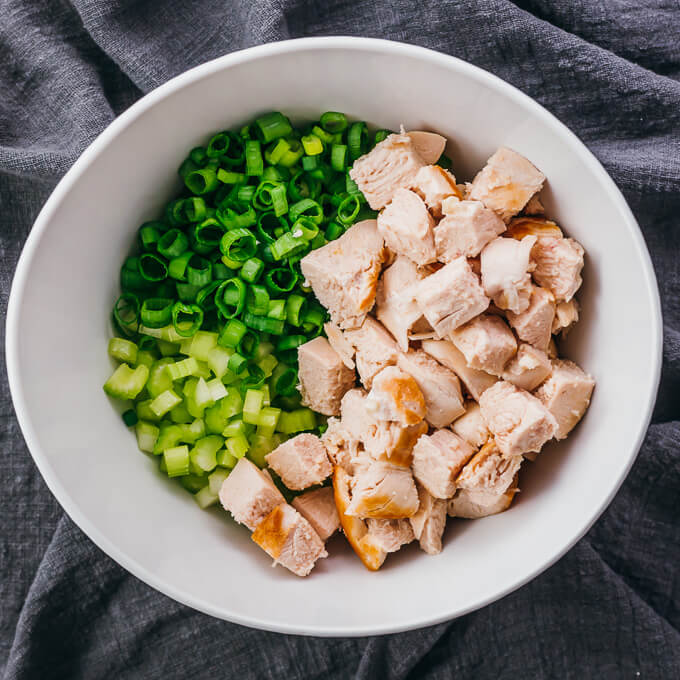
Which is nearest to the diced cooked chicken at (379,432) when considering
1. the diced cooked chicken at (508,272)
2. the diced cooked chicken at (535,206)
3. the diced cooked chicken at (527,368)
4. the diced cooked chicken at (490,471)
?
the diced cooked chicken at (490,471)

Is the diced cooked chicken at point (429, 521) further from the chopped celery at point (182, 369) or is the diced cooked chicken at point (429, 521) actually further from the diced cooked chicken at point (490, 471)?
the chopped celery at point (182, 369)

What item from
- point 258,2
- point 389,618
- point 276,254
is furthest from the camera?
point 258,2

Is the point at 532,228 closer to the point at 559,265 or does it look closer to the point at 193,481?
the point at 559,265

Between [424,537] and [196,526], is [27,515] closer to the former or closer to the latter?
[196,526]

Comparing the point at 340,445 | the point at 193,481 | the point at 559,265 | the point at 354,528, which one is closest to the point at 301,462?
the point at 340,445

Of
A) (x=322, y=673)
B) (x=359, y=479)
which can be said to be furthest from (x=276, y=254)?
(x=322, y=673)

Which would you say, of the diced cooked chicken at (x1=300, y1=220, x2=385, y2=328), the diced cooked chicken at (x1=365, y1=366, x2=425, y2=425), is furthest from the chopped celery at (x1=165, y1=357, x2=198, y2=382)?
the diced cooked chicken at (x1=365, y1=366, x2=425, y2=425)

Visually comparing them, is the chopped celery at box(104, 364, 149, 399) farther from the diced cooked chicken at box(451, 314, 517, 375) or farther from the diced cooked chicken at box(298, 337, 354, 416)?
the diced cooked chicken at box(451, 314, 517, 375)
